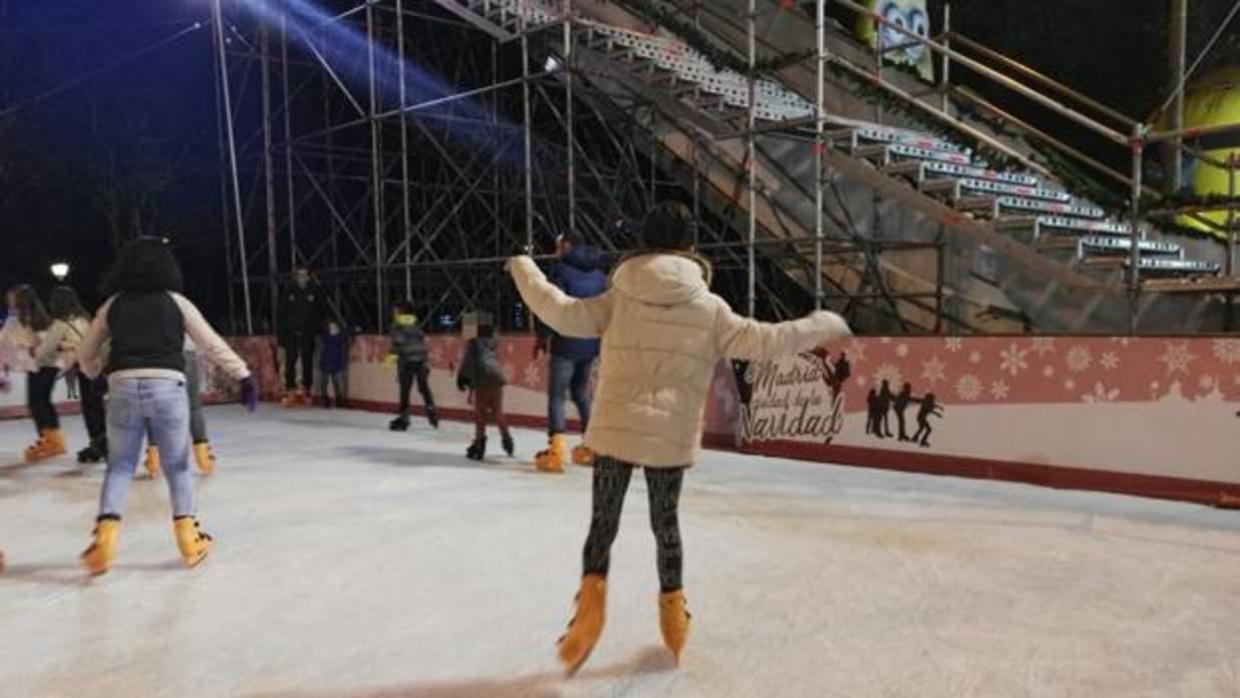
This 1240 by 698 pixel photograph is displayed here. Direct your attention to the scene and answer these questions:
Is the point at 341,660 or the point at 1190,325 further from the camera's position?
the point at 1190,325

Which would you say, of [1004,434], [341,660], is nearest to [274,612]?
[341,660]

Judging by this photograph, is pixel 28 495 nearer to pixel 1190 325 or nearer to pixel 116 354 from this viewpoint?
pixel 116 354

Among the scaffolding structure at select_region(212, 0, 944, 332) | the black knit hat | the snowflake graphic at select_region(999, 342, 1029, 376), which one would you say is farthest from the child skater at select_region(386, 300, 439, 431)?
the black knit hat

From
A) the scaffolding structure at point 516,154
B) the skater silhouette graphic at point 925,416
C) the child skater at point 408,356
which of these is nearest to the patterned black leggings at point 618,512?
the skater silhouette graphic at point 925,416

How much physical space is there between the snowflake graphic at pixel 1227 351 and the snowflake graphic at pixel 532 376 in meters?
5.84

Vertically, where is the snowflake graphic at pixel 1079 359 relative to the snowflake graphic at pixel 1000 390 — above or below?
above

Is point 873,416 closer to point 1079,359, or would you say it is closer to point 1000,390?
point 1000,390

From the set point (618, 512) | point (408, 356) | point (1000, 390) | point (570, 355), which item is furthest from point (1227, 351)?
point (408, 356)

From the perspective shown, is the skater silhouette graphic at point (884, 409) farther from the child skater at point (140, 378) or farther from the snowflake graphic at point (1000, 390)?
the child skater at point (140, 378)

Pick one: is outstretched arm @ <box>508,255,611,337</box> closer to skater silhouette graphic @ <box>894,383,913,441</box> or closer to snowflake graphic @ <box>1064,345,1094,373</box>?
snowflake graphic @ <box>1064,345,1094,373</box>

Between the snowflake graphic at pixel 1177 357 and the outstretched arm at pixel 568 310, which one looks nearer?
the outstretched arm at pixel 568 310

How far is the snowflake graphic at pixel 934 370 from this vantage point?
6.84 m

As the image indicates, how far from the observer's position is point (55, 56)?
2255 cm

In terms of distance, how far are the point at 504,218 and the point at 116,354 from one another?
1062 centimetres
